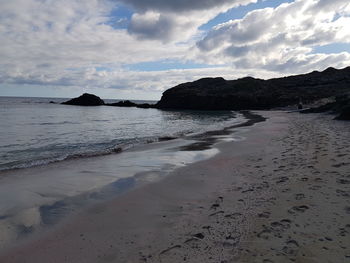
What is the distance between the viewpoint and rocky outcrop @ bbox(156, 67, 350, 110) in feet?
235

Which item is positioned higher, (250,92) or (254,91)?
(254,91)

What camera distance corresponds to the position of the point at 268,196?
244 inches

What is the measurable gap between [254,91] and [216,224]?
8001cm

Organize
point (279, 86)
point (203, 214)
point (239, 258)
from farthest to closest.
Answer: point (279, 86) < point (203, 214) < point (239, 258)

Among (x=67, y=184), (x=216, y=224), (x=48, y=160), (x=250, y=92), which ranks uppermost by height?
(x=250, y=92)

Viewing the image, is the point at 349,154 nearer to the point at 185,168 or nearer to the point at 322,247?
the point at 185,168

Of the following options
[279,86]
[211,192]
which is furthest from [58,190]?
[279,86]

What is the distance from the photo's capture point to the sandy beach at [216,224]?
402 centimetres

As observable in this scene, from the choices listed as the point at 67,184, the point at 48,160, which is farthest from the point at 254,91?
the point at 67,184

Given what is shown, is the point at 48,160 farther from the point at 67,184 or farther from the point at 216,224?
the point at 216,224

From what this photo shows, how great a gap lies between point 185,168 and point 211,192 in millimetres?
3173

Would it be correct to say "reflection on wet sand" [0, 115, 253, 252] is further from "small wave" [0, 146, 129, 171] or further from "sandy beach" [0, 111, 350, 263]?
"small wave" [0, 146, 129, 171]

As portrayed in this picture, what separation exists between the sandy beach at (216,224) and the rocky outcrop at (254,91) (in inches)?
2437

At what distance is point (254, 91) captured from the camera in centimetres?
8112
